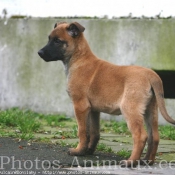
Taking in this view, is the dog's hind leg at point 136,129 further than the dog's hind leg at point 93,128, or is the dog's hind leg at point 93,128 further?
the dog's hind leg at point 93,128

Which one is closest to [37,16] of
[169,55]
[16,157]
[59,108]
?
[59,108]

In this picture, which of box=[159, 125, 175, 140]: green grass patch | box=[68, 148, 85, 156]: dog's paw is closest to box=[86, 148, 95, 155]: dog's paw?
box=[68, 148, 85, 156]: dog's paw

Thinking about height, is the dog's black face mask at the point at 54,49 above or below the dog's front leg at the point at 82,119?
above

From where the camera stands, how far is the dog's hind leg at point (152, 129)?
245 inches

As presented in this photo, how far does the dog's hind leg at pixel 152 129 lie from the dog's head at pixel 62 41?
1130 mm

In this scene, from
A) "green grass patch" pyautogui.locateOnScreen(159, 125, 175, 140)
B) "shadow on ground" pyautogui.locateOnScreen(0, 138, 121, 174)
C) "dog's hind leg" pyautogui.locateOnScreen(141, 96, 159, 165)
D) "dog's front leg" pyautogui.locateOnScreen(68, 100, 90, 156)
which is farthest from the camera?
"green grass patch" pyautogui.locateOnScreen(159, 125, 175, 140)

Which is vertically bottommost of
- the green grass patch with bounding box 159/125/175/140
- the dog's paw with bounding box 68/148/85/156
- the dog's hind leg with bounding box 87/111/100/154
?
the green grass patch with bounding box 159/125/175/140

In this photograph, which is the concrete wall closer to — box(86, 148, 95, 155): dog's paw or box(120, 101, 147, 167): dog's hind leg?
box(86, 148, 95, 155): dog's paw

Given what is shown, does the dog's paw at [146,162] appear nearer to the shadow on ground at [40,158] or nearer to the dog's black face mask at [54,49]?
the shadow on ground at [40,158]

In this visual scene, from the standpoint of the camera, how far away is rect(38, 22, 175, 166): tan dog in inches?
238

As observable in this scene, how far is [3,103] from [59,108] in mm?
1079

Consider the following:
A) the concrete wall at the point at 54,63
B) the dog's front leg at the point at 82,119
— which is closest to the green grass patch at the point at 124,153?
the dog's front leg at the point at 82,119

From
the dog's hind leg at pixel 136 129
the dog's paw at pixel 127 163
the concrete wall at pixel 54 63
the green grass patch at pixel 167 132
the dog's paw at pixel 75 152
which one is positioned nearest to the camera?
the dog's paw at pixel 127 163

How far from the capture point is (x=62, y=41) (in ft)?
22.1
